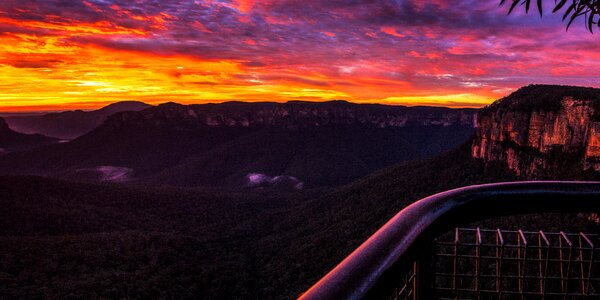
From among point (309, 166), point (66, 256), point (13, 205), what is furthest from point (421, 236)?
point (309, 166)

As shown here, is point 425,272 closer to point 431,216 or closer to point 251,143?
point 431,216

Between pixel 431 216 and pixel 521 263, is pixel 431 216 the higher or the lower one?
the higher one

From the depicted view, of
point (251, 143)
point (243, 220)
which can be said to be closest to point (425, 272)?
point (243, 220)

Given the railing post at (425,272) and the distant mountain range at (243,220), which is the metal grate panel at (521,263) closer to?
the railing post at (425,272)

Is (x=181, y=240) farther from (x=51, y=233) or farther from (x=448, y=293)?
(x=448, y=293)

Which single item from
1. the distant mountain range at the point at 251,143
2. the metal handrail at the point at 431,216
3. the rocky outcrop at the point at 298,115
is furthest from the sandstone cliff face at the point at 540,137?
the rocky outcrop at the point at 298,115
